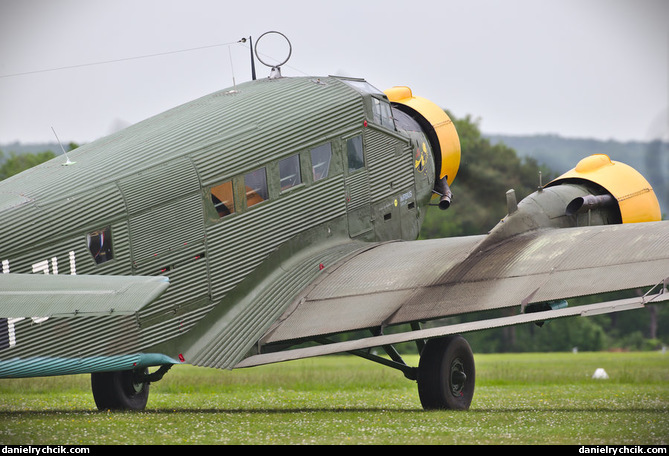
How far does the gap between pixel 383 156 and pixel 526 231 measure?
3.19 m

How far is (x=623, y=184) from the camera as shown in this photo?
57.9 ft

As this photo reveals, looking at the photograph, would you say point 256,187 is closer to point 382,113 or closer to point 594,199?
point 382,113

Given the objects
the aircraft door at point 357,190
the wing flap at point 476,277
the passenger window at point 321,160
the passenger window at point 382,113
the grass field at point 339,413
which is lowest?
the grass field at point 339,413

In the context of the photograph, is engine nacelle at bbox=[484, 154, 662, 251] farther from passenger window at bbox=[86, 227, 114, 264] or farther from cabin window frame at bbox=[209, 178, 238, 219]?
passenger window at bbox=[86, 227, 114, 264]

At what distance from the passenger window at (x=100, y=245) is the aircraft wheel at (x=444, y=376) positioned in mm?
4635

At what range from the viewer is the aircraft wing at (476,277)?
44.0 feet

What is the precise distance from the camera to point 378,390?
77.9 feet

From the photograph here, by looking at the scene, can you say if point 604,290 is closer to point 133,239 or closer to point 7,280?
point 133,239

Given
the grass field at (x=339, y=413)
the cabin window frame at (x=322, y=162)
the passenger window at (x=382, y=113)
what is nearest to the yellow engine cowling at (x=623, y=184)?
the passenger window at (x=382, y=113)

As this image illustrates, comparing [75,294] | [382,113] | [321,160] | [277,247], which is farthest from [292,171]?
[75,294]

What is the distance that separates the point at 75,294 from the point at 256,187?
5.50 meters

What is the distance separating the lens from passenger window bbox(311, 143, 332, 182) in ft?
54.1

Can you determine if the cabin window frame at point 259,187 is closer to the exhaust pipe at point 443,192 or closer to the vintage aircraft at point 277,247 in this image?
the vintage aircraft at point 277,247
